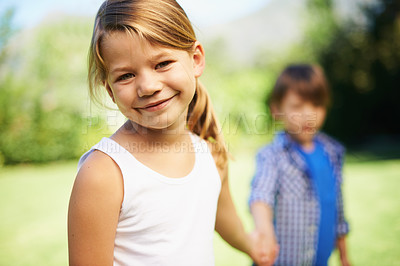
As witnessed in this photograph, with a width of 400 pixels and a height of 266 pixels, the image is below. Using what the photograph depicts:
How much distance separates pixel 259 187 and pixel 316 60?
40.2 ft

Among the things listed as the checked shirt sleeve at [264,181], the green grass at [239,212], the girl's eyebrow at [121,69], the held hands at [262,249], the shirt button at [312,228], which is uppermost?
the girl's eyebrow at [121,69]

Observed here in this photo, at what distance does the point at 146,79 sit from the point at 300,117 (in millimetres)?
1898

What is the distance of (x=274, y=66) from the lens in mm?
15195

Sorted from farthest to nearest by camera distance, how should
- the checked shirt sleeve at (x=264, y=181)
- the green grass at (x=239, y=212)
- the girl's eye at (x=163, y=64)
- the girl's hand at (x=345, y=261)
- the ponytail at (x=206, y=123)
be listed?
the green grass at (x=239, y=212)
the girl's hand at (x=345, y=261)
the checked shirt sleeve at (x=264, y=181)
the ponytail at (x=206, y=123)
the girl's eye at (x=163, y=64)

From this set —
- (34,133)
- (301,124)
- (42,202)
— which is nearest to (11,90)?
(34,133)

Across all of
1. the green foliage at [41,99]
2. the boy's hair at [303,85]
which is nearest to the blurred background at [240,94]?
the green foliage at [41,99]

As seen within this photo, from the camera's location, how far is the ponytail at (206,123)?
170 cm

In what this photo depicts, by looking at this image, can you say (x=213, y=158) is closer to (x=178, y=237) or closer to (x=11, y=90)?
(x=178, y=237)

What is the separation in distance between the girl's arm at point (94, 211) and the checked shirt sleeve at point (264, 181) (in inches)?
55.7

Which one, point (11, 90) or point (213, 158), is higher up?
point (213, 158)

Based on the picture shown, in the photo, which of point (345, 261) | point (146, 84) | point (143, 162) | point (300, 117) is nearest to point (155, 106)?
point (146, 84)

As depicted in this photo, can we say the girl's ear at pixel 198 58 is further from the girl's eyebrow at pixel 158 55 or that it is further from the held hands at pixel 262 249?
the held hands at pixel 262 249

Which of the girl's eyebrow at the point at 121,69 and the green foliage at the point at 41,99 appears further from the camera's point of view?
the green foliage at the point at 41,99

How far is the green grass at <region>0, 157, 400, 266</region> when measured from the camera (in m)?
4.59
